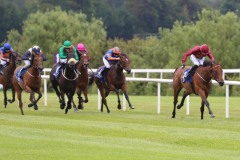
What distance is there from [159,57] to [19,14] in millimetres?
50091

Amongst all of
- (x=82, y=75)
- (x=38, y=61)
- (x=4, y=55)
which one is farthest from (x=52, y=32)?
(x=38, y=61)

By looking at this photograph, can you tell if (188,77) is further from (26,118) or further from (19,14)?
(19,14)

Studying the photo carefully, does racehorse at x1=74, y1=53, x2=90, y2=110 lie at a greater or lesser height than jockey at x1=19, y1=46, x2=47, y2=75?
lesser

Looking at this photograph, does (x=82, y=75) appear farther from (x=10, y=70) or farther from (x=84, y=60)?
(x=10, y=70)

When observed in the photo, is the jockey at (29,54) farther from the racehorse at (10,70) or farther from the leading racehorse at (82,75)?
the leading racehorse at (82,75)

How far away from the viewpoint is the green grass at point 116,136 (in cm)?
1296

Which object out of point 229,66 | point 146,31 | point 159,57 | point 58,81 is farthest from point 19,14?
point 58,81

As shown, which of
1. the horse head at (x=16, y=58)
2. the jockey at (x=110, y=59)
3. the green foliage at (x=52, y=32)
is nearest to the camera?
the horse head at (x=16, y=58)

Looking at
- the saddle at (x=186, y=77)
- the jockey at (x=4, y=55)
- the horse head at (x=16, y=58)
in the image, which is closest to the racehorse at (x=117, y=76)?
the horse head at (x=16, y=58)

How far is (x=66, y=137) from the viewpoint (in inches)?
598

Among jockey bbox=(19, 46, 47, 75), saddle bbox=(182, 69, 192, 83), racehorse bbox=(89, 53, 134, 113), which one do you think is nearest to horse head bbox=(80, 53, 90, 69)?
racehorse bbox=(89, 53, 134, 113)

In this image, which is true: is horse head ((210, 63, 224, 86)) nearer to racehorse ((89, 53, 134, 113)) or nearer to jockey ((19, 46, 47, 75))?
racehorse ((89, 53, 134, 113))

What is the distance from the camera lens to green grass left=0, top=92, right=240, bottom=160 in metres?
13.0

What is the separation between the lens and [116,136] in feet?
51.0
